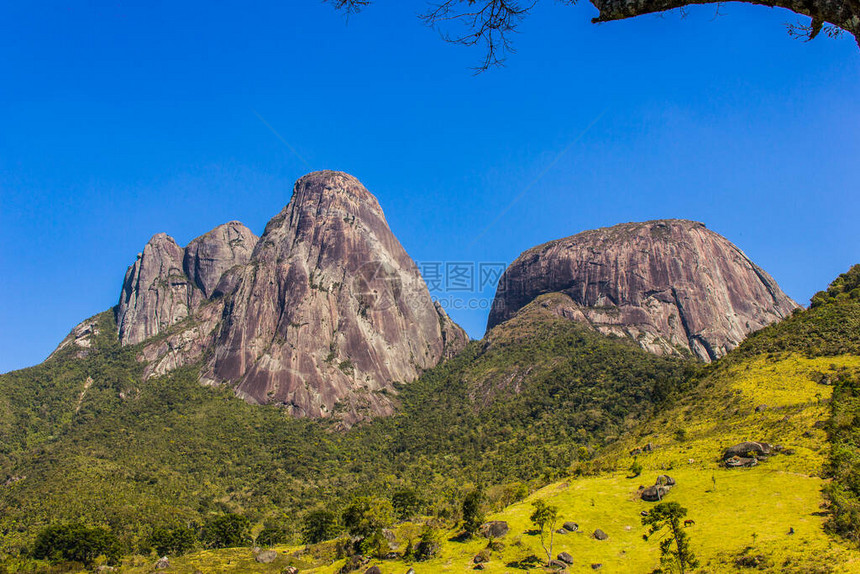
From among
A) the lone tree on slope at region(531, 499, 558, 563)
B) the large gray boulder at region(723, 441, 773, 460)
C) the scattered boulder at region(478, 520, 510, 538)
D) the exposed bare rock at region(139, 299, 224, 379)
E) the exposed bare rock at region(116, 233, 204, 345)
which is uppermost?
the exposed bare rock at region(116, 233, 204, 345)

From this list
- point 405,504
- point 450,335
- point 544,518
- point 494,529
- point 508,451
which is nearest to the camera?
point 544,518

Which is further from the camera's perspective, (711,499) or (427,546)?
(427,546)

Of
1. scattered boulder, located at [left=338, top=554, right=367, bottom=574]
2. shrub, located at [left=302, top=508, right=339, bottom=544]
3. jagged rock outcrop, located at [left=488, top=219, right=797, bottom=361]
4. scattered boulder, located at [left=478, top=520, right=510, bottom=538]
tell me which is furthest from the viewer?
jagged rock outcrop, located at [left=488, top=219, right=797, bottom=361]

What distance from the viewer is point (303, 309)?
14275cm

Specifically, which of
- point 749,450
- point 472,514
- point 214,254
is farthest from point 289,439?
point 214,254

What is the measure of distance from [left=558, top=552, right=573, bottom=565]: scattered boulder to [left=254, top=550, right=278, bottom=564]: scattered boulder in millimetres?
31697

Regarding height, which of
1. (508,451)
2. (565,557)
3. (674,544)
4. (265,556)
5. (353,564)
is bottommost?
(265,556)

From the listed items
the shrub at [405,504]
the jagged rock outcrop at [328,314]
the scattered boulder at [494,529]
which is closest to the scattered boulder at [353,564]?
the scattered boulder at [494,529]

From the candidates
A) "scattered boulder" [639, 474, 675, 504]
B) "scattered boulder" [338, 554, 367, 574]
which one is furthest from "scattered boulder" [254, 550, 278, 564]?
"scattered boulder" [639, 474, 675, 504]

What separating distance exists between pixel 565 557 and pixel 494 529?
27.9 ft

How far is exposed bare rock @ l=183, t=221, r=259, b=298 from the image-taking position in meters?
181

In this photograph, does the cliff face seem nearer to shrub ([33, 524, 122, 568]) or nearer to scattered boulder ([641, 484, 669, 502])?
shrub ([33, 524, 122, 568])

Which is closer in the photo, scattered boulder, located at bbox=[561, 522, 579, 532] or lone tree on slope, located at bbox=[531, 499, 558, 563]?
lone tree on slope, located at bbox=[531, 499, 558, 563]

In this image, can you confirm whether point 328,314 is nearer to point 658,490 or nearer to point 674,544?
point 658,490
